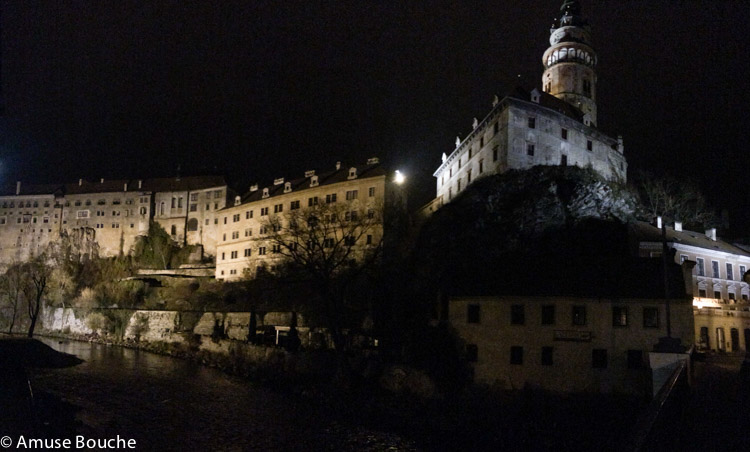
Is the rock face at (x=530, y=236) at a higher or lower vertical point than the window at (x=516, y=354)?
higher

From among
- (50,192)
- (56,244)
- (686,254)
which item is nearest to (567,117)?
(686,254)

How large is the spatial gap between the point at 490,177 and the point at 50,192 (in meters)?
91.6

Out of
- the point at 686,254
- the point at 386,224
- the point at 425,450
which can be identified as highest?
the point at 386,224

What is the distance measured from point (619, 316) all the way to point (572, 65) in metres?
56.5

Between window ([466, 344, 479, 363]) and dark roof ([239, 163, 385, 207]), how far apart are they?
29278 mm

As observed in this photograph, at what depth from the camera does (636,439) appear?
6.80 meters

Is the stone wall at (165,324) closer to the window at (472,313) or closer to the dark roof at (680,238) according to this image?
the window at (472,313)

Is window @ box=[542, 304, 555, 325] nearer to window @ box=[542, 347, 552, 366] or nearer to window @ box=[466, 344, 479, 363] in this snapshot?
window @ box=[542, 347, 552, 366]

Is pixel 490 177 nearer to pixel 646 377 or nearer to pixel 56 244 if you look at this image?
pixel 646 377

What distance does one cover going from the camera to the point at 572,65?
74.1m

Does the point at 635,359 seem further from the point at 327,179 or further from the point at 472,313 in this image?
the point at 327,179

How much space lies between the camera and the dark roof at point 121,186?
287 ft

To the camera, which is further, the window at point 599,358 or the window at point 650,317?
the window at point 599,358

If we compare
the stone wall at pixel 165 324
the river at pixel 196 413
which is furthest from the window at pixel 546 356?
the stone wall at pixel 165 324
